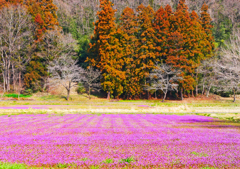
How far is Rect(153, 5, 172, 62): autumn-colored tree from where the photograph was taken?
46.0m

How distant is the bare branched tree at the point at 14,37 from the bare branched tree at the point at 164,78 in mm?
33825

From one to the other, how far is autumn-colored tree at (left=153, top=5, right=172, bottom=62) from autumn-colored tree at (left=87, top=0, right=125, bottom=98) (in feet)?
30.2

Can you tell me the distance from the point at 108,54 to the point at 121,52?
3906 millimetres

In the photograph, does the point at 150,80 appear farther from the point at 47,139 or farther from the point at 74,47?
the point at 47,139

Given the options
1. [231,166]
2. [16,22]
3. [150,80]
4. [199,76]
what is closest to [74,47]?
[16,22]

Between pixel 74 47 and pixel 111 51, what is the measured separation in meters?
16.8

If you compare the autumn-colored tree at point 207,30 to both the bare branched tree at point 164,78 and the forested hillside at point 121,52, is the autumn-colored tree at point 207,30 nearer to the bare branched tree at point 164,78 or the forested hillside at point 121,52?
the forested hillside at point 121,52

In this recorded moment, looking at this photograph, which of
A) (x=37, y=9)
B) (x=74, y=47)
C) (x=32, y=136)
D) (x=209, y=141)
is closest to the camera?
(x=209, y=141)

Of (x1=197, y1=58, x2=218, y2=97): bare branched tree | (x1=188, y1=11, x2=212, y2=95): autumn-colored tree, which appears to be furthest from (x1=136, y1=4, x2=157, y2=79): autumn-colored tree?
(x1=197, y1=58, x2=218, y2=97): bare branched tree

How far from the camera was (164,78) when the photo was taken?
4541 centimetres

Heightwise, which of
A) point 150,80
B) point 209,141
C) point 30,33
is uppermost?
point 30,33

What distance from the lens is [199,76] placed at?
4978 cm

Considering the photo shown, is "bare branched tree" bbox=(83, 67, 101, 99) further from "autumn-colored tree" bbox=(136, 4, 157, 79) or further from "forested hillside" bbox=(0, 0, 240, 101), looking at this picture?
"autumn-colored tree" bbox=(136, 4, 157, 79)

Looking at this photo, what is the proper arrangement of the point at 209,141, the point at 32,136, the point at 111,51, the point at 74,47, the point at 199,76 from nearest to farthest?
the point at 209,141
the point at 32,136
the point at 111,51
the point at 199,76
the point at 74,47
